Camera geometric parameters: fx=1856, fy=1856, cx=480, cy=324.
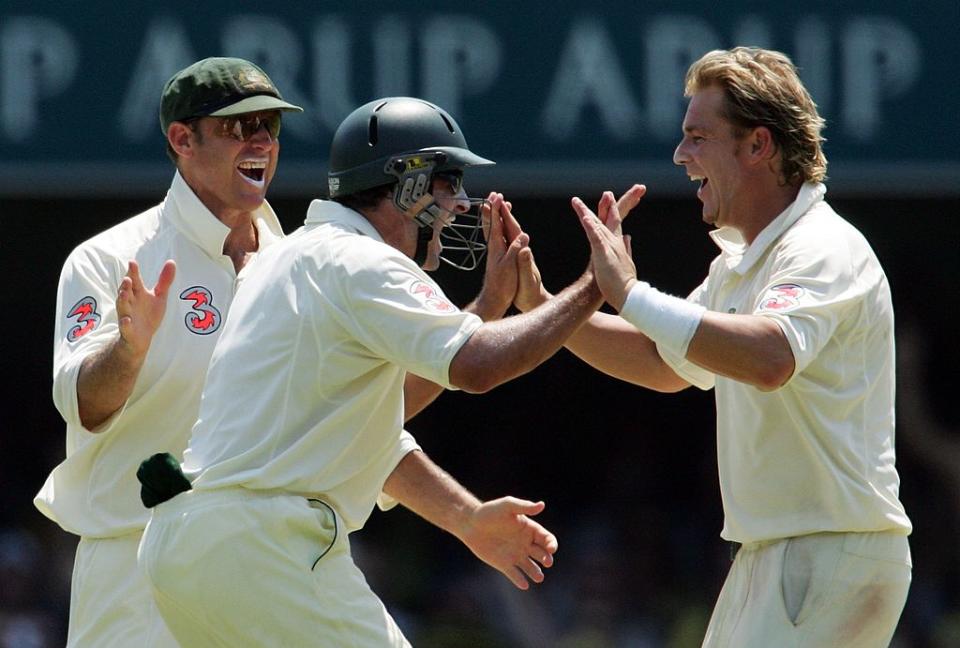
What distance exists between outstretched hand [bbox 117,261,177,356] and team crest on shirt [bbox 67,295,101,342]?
0.85ft

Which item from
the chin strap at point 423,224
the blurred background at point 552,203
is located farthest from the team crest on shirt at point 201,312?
the blurred background at point 552,203

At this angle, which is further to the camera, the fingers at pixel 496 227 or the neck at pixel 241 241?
the neck at pixel 241 241

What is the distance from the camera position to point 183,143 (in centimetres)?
492

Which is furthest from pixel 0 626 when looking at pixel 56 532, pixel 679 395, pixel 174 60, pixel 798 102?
pixel 798 102

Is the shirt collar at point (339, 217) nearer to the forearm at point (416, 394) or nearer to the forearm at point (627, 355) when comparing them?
the forearm at point (416, 394)

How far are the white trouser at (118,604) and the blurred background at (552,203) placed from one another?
131 inches

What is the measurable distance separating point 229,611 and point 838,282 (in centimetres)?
158

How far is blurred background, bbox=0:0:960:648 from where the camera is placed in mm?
7699

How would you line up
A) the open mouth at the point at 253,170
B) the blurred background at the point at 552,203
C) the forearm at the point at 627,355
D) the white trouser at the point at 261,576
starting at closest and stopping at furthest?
the white trouser at the point at 261,576 → the open mouth at the point at 253,170 → the forearm at the point at 627,355 → the blurred background at the point at 552,203

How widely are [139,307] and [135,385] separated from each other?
0.28 metres

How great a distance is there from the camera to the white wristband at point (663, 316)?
4199mm

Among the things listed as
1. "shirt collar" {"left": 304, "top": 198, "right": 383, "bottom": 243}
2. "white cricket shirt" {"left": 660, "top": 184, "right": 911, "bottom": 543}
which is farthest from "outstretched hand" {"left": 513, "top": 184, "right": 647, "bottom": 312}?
"shirt collar" {"left": 304, "top": 198, "right": 383, "bottom": 243}

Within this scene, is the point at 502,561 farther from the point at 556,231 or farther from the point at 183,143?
the point at 556,231

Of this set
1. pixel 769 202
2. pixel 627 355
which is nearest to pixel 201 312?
pixel 627 355
